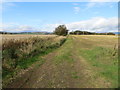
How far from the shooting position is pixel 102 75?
571 centimetres

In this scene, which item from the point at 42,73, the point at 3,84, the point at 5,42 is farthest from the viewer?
the point at 5,42

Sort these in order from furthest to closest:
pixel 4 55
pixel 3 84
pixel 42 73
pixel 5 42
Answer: pixel 5 42 < pixel 4 55 < pixel 42 73 < pixel 3 84

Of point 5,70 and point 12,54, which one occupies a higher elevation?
point 12,54

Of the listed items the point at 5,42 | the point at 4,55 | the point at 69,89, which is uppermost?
the point at 5,42

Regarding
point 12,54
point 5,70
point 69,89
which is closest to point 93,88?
point 69,89

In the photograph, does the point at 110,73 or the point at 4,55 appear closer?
the point at 110,73

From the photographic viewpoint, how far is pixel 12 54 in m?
8.60

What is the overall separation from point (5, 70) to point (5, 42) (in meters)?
4.70

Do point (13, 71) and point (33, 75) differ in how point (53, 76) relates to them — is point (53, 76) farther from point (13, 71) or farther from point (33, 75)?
point (13, 71)

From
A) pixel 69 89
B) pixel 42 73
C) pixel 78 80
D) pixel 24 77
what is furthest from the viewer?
pixel 42 73

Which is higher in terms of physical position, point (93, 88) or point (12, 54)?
point (12, 54)

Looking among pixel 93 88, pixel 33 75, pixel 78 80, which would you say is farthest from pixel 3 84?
pixel 93 88

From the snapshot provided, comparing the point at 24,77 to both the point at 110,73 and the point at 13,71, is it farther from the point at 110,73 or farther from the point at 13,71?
the point at 110,73

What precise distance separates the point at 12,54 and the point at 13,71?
2492mm
